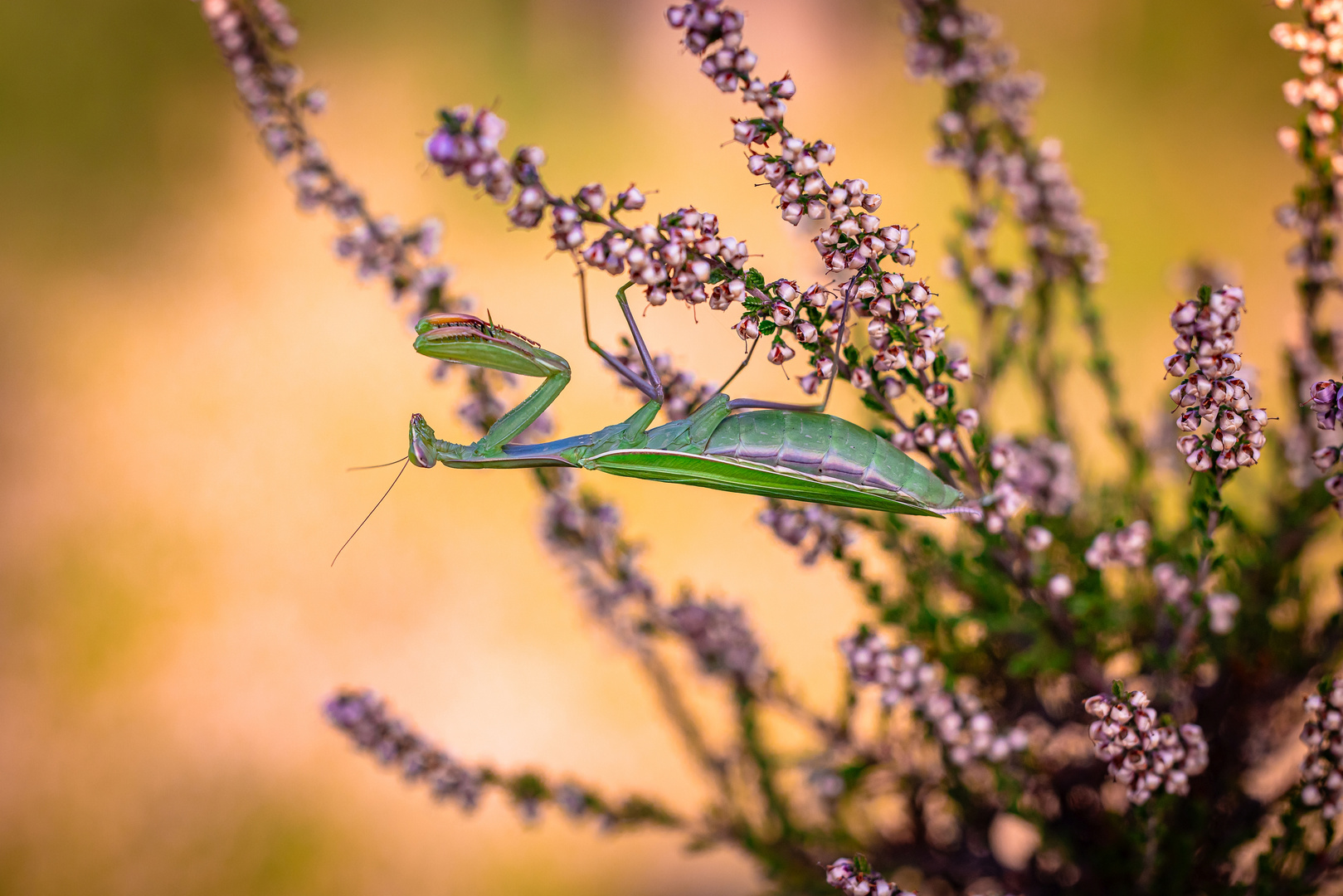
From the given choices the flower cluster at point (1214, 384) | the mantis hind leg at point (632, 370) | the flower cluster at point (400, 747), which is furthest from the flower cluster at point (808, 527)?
the flower cluster at point (400, 747)

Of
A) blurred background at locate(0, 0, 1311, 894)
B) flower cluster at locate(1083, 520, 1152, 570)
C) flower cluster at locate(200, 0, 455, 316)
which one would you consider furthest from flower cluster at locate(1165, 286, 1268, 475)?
blurred background at locate(0, 0, 1311, 894)

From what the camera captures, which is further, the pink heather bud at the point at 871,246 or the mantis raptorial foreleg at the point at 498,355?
the mantis raptorial foreleg at the point at 498,355

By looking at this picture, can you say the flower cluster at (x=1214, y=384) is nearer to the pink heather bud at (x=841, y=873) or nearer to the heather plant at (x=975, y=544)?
the heather plant at (x=975, y=544)

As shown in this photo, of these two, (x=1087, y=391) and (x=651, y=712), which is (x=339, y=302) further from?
(x=1087, y=391)

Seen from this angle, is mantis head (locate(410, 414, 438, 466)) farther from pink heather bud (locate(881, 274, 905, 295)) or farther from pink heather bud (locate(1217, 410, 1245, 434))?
pink heather bud (locate(1217, 410, 1245, 434))

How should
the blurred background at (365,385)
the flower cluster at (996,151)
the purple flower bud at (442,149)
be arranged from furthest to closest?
the blurred background at (365,385), the flower cluster at (996,151), the purple flower bud at (442,149)
